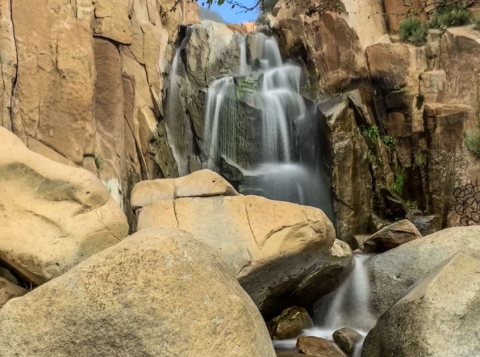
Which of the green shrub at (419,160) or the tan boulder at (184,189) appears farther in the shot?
the green shrub at (419,160)

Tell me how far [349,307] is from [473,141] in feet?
20.2

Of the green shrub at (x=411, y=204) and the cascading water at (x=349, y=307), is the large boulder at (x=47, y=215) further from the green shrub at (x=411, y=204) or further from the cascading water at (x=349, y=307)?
the green shrub at (x=411, y=204)

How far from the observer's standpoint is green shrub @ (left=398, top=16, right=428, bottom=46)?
1434 centimetres

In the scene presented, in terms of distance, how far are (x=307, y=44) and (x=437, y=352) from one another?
11915 millimetres

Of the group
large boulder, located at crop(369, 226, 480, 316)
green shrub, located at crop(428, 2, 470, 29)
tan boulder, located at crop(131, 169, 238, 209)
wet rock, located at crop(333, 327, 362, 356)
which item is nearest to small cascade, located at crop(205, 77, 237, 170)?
tan boulder, located at crop(131, 169, 238, 209)

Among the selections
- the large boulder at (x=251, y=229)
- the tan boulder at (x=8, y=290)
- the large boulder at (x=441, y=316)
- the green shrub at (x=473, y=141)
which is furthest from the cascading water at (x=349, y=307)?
the green shrub at (x=473, y=141)

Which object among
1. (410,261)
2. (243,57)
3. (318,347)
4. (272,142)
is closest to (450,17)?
(243,57)

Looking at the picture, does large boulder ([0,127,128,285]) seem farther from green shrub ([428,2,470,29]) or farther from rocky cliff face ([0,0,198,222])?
green shrub ([428,2,470,29])

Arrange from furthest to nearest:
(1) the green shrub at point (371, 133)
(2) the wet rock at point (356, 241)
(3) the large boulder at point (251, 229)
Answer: (1) the green shrub at point (371, 133) < (2) the wet rock at point (356, 241) < (3) the large boulder at point (251, 229)

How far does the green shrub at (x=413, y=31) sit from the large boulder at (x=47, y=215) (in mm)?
12006

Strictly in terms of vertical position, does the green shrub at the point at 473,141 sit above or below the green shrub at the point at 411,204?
above

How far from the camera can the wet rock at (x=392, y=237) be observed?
8.33 metres

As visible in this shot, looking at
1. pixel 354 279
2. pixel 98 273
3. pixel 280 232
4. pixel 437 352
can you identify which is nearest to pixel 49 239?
pixel 98 273

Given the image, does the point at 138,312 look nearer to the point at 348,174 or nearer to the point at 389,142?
the point at 348,174
